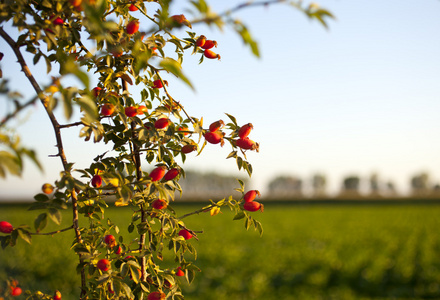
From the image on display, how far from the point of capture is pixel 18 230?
93 cm

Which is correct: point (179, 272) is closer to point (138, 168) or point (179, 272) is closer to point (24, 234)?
point (138, 168)

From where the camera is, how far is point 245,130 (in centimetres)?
106

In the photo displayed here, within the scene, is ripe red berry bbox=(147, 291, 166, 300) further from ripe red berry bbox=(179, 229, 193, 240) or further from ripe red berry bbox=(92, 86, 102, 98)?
ripe red berry bbox=(92, 86, 102, 98)

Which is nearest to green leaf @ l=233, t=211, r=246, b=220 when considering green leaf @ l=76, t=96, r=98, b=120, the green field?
green leaf @ l=76, t=96, r=98, b=120

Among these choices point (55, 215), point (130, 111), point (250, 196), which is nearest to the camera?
point (55, 215)

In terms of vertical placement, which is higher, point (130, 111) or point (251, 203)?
point (130, 111)

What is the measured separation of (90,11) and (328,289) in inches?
353

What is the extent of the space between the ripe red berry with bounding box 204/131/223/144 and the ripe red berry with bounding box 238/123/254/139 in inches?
2.4

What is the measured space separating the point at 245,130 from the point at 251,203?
0.82 feet

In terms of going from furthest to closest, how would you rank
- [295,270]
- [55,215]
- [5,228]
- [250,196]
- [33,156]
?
[295,270]
[250,196]
[5,228]
[55,215]
[33,156]

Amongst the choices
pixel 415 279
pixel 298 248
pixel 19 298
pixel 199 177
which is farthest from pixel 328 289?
pixel 199 177

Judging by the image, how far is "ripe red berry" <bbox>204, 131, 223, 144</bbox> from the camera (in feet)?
3.40

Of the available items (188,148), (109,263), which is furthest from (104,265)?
(188,148)

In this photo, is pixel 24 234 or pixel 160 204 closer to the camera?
pixel 24 234
